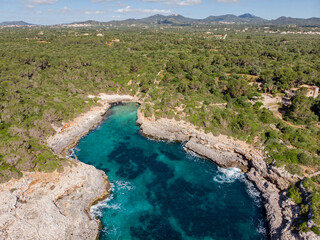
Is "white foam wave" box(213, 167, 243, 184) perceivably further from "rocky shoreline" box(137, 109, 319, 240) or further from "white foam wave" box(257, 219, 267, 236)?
"white foam wave" box(257, 219, 267, 236)

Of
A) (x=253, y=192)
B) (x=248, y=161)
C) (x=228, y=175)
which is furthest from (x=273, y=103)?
(x=253, y=192)

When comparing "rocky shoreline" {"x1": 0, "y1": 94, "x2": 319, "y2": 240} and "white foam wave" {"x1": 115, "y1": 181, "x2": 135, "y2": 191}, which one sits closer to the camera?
"rocky shoreline" {"x1": 0, "y1": 94, "x2": 319, "y2": 240}

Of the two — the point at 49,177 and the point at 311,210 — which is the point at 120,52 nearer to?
the point at 49,177

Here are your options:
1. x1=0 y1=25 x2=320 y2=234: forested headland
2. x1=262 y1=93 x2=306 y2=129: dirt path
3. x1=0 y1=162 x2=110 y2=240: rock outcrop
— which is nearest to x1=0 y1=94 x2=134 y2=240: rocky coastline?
x1=0 y1=162 x2=110 y2=240: rock outcrop

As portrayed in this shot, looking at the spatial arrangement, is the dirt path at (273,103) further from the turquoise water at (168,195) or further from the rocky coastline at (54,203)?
the rocky coastline at (54,203)

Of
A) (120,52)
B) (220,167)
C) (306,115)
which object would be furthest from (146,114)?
(120,52)

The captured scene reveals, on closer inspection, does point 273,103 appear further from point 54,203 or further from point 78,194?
point 54,203
